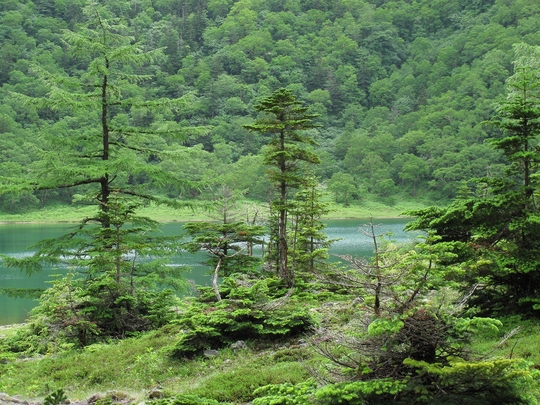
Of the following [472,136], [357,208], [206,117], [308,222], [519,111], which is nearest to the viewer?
[519,111]

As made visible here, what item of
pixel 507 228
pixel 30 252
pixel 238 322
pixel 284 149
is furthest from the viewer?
pixel 30 252

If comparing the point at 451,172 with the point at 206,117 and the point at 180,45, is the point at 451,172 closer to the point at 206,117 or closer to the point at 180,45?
the point at 206,117

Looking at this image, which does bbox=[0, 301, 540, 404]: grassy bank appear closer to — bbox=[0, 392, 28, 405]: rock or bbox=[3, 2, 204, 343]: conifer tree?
bbox=[0, 392, 28, 405]: rock

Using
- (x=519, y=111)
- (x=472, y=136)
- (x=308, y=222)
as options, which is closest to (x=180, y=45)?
(x=472, y=136)

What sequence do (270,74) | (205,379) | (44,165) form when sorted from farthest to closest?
(270,74), (44,165), (205,379)

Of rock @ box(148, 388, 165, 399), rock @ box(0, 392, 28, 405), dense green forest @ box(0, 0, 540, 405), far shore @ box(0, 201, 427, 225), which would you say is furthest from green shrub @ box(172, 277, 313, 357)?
far shore @ box(0, 201, 427, 225)

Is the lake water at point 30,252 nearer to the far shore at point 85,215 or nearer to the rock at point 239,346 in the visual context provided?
the far shore at point 85,215

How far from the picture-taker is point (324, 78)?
545ft

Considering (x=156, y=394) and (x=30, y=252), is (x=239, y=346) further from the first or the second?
(x=30, y=252)

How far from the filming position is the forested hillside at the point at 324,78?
103000mm

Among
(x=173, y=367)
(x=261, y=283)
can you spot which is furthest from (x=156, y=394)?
(x=261, y=283)

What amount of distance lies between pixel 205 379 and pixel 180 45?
170706 millimetres

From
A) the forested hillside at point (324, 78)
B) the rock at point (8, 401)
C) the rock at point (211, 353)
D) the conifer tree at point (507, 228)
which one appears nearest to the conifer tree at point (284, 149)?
the rock at point (211, 353)

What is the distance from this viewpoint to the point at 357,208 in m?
90.8
